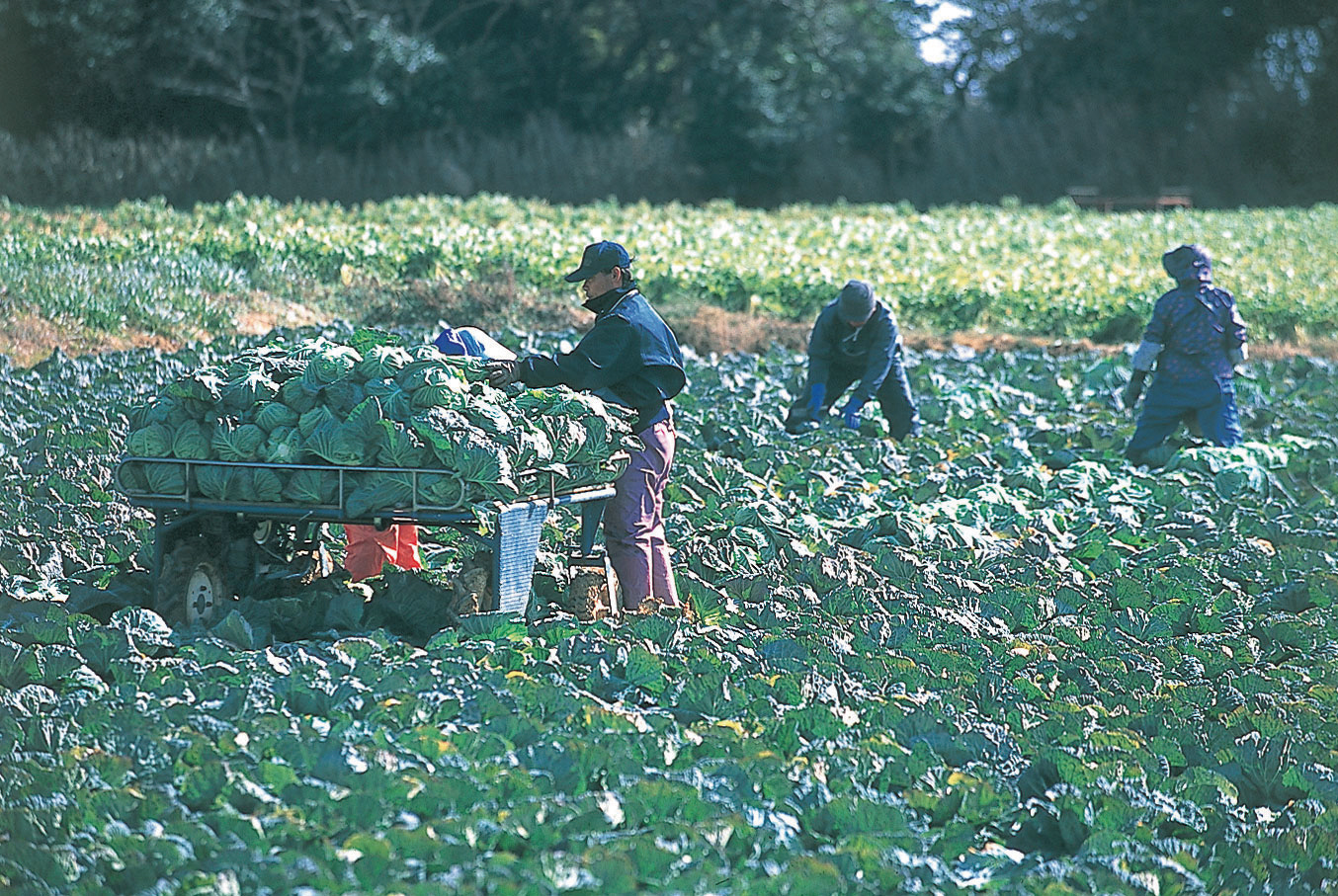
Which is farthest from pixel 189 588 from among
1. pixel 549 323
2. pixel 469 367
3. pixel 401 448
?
pixel 549 323

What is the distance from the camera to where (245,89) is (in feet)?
129

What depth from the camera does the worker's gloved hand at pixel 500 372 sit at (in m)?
6.19

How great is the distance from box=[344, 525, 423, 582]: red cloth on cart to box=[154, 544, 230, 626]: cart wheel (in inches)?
30.0

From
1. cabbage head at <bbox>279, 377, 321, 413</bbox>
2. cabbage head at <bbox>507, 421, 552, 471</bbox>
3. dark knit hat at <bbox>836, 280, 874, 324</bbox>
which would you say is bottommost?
cabbage head at <bbox>507, 421, 552, 471</bbox>

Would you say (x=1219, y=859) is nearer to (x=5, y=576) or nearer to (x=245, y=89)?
(x=5, y=576)

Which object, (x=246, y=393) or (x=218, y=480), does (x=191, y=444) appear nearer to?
(x=218, y=480)

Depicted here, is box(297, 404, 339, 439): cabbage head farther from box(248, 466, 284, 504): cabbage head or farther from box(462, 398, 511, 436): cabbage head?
box(462, 398, 511, 436): cabbage head

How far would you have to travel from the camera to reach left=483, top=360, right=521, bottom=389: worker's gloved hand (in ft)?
20.3

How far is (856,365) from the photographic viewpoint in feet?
36.2

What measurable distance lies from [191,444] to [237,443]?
0.18 meters

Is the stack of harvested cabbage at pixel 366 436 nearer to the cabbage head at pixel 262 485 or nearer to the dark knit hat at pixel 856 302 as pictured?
the cabbage head at pixel 262 485

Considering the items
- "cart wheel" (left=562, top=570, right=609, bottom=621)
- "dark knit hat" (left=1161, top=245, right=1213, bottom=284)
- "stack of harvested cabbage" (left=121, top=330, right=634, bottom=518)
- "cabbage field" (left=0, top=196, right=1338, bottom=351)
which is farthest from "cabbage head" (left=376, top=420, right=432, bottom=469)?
"cabbage field" (left=0, top=196, right=1338, bottom=351)

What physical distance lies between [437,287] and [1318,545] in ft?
37.6

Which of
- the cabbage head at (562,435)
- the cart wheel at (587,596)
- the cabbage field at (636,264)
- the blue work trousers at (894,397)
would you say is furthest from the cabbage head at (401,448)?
the cabbage field at (636,264)
